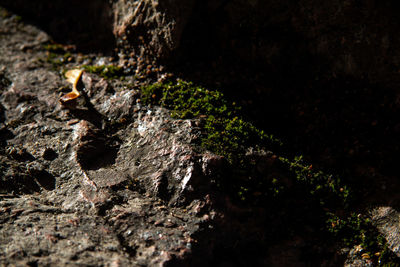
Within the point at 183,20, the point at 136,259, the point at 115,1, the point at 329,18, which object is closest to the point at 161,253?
the point at 136,259

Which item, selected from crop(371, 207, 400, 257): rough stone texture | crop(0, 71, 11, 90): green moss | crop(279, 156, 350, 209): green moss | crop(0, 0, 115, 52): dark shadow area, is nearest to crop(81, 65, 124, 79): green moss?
crop(0, 0, 115, 52): dark shadow area

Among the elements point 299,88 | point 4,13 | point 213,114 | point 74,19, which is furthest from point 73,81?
point 299,88

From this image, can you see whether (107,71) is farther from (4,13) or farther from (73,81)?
(4,13)

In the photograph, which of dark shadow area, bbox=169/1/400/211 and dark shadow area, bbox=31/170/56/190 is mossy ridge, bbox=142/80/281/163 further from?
dark shadow area, bbox=31/170/56/190

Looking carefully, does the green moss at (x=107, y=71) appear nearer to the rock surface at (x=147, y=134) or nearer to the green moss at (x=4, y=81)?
the rock surface at (x=147, y=134)

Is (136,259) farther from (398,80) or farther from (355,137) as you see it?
(398,80)
